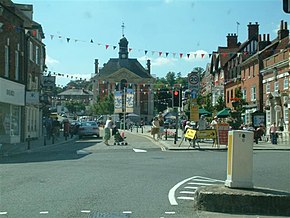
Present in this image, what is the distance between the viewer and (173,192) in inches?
440

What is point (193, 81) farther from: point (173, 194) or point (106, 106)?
point (106, 106)

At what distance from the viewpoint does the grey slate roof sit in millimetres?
112875

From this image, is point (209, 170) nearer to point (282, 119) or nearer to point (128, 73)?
point (282, 119)

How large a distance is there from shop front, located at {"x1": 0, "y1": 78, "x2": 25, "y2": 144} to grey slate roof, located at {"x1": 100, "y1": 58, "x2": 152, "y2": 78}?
257ft

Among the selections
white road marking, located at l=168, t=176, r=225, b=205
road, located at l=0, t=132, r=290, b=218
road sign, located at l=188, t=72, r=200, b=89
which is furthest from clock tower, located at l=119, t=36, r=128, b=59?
white road marking, located at l=168, t=176, r=225, b=205

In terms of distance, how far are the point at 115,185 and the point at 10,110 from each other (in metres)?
21.6

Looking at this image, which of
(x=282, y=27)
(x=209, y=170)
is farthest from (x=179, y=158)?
(x=282, y=27)

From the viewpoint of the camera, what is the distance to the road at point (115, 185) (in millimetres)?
9172

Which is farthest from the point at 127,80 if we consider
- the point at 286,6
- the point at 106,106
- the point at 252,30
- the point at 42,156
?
the point at 286,6

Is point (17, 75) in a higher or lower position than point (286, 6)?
higher

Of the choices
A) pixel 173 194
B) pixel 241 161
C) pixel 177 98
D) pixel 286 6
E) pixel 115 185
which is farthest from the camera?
pixel 177 98

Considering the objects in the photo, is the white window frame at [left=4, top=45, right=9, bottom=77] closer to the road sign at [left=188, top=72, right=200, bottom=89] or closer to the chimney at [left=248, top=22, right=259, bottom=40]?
the road sign at [left=188, top=72, right=200, bottom=89]

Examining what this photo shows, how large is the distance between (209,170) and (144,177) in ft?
9.56

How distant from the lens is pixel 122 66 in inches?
4427
